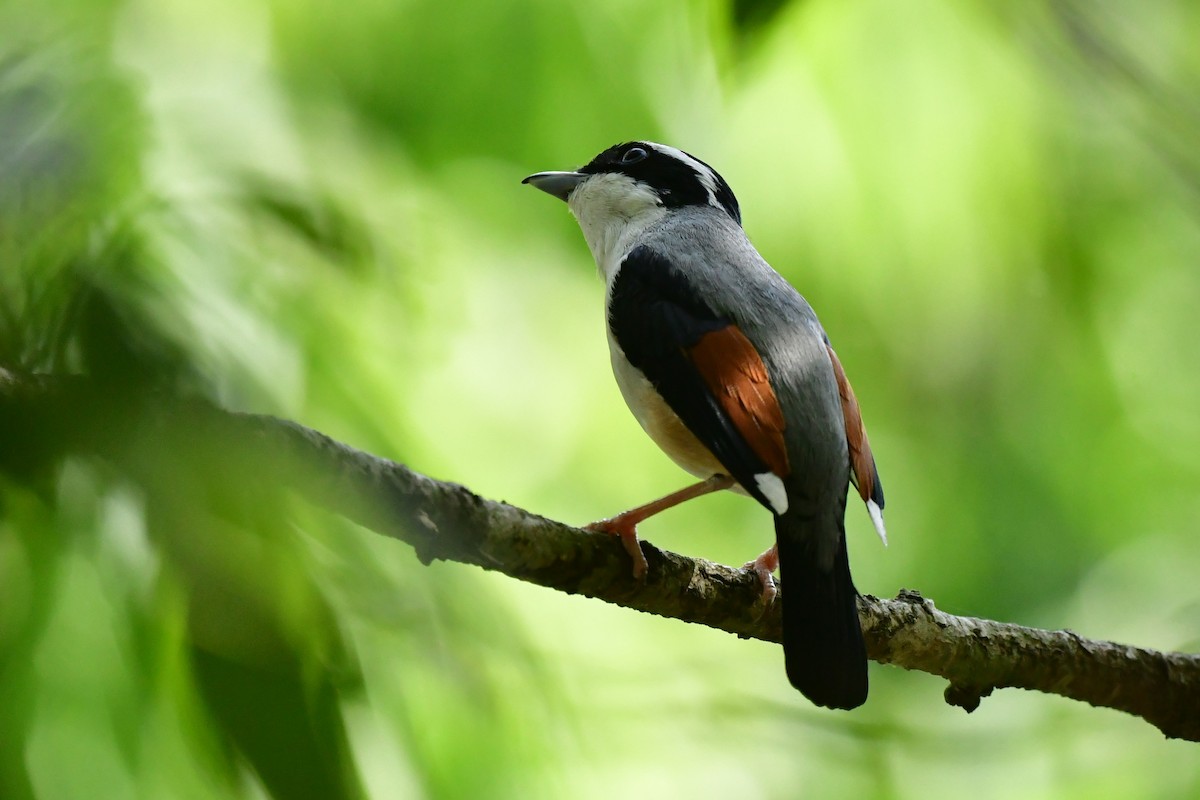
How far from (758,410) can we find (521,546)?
61 centimetres

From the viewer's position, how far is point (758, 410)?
221 centimetres

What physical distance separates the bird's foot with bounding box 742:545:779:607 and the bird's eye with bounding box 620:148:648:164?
1.28 m

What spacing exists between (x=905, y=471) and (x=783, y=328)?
192 centimetres

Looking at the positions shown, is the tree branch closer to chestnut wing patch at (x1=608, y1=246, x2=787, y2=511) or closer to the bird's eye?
chestnut wing patch at (x1=608, y1=246, x2=787, y2=511)

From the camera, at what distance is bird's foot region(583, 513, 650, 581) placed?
83.7 inches

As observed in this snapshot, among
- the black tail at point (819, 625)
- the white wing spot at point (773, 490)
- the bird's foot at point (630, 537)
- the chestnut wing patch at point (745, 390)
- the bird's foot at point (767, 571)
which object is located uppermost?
the chestnut wing patch at point (745, 390)

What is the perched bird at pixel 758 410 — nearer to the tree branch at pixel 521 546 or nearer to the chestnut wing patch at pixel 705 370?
the chestnut wing patch at pixel 705 370

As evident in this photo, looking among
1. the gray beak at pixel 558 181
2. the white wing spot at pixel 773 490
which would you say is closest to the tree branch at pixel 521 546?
the white wing spot at pixel 773 490

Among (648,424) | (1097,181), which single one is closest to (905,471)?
(1097,181)

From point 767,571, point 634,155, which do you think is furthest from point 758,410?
point 634,155

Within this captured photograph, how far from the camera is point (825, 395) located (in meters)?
2.35

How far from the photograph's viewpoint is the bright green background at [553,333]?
96cm

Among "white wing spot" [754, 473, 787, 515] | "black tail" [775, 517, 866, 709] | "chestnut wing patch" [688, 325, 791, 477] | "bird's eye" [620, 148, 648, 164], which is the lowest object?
"black tail" [775, 517, 866, 709]

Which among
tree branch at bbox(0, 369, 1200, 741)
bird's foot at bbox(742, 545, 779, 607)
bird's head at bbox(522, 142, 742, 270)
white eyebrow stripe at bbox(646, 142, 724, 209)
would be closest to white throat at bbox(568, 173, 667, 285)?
bird's head at bbox(522, 142, 742, 270)
